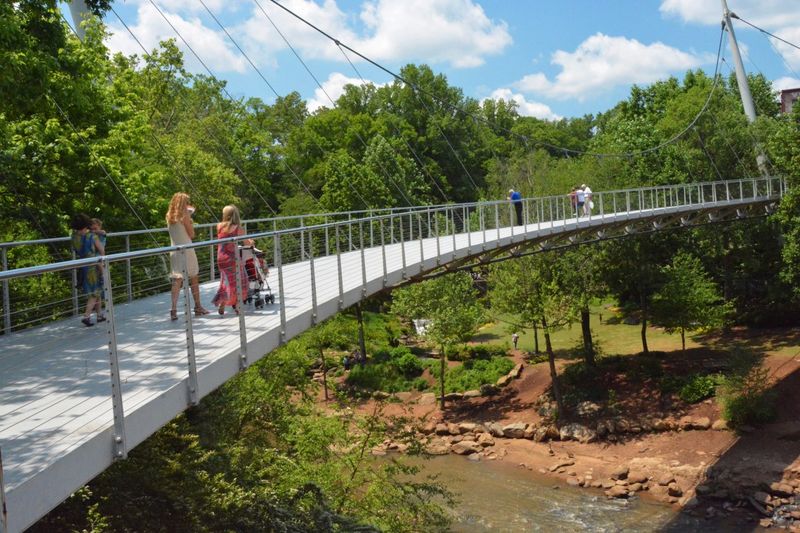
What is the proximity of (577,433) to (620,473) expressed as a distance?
2895mm

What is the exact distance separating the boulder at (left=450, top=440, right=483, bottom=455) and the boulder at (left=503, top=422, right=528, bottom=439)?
40.4 inches

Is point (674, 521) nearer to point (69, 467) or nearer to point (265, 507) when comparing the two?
point (265, 507)

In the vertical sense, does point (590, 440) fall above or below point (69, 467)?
below

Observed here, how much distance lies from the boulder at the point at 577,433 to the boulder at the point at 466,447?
8.29 ft

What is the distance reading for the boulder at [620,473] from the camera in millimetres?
22250

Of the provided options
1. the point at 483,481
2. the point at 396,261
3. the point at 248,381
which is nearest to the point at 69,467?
the point at 396,261

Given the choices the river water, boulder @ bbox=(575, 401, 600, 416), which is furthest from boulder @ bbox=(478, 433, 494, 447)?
boulder @ bbox=(575, 401, 600, 416)

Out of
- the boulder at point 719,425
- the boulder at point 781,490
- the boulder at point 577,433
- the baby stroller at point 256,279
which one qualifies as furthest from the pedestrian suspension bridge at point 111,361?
the boulder at point 719,425

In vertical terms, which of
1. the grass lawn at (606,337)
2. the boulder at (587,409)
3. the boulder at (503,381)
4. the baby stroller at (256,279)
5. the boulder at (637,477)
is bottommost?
the boulder at (637,477)

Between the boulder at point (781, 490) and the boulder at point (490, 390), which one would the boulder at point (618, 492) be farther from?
the boulder at point (490, 390)

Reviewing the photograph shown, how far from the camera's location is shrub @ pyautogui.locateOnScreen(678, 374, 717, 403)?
2542 centimetres

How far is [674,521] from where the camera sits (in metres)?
19.5

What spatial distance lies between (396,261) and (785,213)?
19015 millimetres

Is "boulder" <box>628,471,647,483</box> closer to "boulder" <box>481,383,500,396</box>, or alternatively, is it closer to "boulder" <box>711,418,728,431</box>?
"boulder" <box>711,418,728,431</box>
